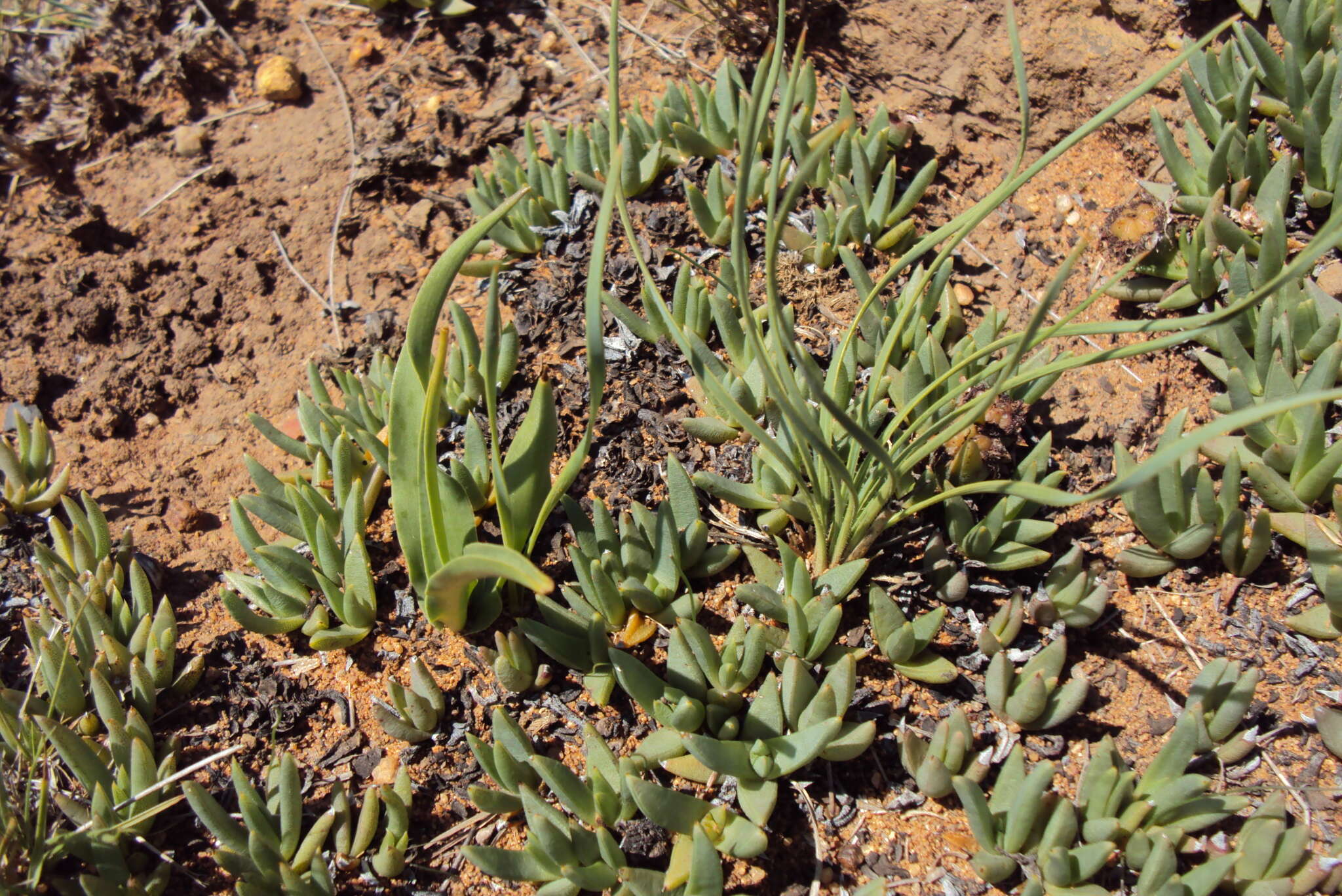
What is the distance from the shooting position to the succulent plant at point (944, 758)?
190cm

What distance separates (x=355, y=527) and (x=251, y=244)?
1.56m

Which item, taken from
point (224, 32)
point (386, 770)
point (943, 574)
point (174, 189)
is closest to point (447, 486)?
point (386, 770)

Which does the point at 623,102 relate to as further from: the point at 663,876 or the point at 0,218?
the point at 663,876

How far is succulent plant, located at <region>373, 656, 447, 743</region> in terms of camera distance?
2.04 metres

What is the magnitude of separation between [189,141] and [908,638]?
3143 mm

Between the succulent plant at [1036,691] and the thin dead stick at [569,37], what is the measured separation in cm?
259

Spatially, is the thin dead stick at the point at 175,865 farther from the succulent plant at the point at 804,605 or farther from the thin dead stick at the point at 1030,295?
the thin dead stick at the point at 1030,295

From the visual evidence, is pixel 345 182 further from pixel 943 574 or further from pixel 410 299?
pixel 943 574

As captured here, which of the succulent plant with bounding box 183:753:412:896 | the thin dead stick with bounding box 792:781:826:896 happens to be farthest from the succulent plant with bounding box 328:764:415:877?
the thin dead stick with bounding box 792:781:826:896

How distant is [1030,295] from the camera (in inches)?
113

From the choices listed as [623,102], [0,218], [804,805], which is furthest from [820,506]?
[0,218]

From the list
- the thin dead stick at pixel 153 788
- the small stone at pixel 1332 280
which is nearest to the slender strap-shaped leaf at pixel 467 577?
the thin dead stick at pixel 153 788

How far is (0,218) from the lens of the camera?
11.3 ft

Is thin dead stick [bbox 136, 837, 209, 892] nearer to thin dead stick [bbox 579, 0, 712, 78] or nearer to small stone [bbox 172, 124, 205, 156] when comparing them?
small stone [bbox 172, 124, 205, 156]
